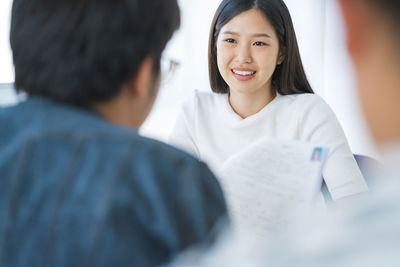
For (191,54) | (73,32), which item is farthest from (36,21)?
(191,54)

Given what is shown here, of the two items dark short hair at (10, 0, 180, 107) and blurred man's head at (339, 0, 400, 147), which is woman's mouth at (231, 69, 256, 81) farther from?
blurred man's head at (339, 0, 400, 147)

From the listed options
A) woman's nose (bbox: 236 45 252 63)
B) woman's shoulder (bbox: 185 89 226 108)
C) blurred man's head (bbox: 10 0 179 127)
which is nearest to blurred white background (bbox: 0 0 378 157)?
woman's shoulder (bbox: 185 89 226 108)

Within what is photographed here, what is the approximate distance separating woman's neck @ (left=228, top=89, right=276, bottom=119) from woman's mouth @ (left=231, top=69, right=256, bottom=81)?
0.08m

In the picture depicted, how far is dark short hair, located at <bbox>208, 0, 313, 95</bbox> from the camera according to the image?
5.27 feet

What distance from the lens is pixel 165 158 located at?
60 centimetres

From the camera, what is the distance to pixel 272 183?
0.98 meters

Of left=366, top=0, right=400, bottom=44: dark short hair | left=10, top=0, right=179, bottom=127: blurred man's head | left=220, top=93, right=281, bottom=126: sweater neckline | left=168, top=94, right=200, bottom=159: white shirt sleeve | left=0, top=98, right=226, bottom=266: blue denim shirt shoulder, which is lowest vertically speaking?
left=168, top=94, right=200, bottom=159: white shirt sleeve

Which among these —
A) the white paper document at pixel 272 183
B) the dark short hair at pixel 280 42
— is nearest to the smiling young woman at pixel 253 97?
the dark short hair at pixel 280 42

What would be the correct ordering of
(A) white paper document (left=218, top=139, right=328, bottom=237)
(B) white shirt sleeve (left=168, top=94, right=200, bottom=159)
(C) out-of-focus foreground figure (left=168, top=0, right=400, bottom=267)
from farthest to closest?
(B) white shirt sleeve (left=168, top=94, right=200, bottom=159) → (A) white paper document (left=218, top=139, right=328, bottom=237) → (C) out-of-focus foreground figure (left=168, top=0, right=400, bottom=267)

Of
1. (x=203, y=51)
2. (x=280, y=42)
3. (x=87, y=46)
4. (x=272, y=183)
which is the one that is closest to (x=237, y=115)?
(x=280, y=42)

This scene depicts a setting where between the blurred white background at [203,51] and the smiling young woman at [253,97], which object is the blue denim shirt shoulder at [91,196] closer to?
the smiling young woman at [253,97]

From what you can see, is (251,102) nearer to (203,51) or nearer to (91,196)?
(91,196)

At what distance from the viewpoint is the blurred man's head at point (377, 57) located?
0.54 m

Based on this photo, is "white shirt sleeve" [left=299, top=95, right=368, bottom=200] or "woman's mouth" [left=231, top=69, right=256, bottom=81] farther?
"woman's mouth" [left=231, top=69, right=256, bottom=81]
